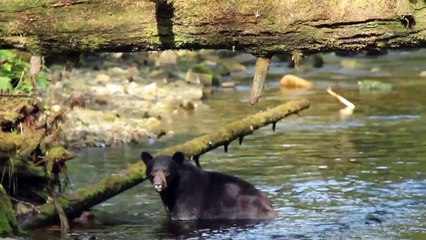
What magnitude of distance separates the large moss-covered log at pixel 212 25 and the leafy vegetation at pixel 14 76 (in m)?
4.23

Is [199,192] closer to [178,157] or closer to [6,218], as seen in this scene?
[178,157]

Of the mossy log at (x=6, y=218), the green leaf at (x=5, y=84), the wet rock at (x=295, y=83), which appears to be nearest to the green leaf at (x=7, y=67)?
the green leaf at (x=5, y=84)

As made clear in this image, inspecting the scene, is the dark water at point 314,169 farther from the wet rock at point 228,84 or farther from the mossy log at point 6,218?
the wet rock at point 228,84

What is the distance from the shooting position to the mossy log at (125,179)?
935 centimetres

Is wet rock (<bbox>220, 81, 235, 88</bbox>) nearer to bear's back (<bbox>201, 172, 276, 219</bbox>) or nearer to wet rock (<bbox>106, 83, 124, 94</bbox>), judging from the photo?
wet rock (<bbox>106, 83, 124, 94</bbox>)

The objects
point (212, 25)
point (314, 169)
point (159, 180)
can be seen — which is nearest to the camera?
point (212, 25)

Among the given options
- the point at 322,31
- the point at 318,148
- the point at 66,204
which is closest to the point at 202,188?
the point at 66,204

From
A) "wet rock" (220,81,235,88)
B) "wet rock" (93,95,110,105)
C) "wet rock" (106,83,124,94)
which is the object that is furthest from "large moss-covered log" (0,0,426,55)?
"wet rock" (220,81,235,88)

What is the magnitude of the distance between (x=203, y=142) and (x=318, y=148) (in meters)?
4.12

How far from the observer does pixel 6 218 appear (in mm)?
8336

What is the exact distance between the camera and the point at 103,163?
1380 cm

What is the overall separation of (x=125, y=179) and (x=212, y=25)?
467 centimetres

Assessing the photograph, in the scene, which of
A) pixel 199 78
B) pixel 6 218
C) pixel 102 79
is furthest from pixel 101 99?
pixel 6 218

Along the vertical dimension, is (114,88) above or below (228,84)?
above
